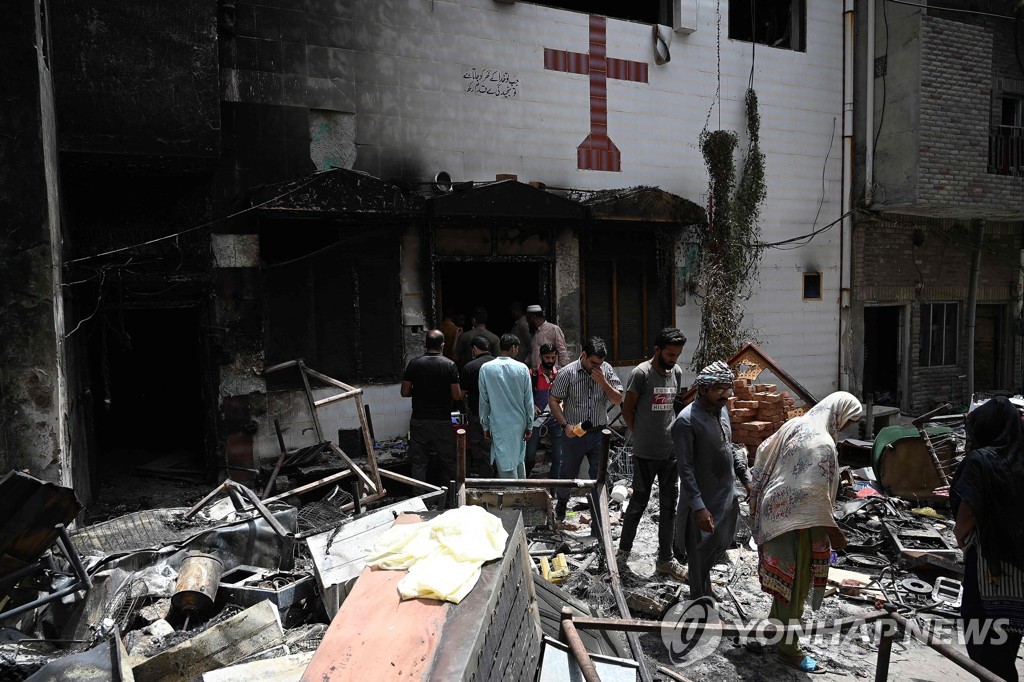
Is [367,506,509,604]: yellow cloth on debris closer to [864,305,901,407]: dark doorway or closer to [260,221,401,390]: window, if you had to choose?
[260,221,401,390]: window

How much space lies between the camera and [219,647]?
12.4 feet

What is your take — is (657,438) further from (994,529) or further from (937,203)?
(937,203)

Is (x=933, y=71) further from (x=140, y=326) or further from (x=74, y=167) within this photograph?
(x=140, y=326)

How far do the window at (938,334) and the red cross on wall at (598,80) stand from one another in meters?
8.10

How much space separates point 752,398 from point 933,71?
7690mm

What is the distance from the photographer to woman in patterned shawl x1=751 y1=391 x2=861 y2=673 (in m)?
3.99

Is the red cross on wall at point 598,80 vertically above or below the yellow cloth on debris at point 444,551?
above

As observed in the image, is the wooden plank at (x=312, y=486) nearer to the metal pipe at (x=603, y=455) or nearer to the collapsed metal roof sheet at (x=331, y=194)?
the collapsed metal roof sheet at (x=331, y=194)

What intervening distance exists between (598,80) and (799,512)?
809 centimetres

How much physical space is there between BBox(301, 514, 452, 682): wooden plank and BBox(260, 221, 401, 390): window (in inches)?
234

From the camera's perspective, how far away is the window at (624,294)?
10.4m

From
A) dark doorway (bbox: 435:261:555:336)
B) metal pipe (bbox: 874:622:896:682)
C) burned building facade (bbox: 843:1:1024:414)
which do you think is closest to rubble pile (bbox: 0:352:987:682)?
metal pipe (bbox: 874:622:896:682)

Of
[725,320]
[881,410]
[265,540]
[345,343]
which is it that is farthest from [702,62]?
[265,540]
